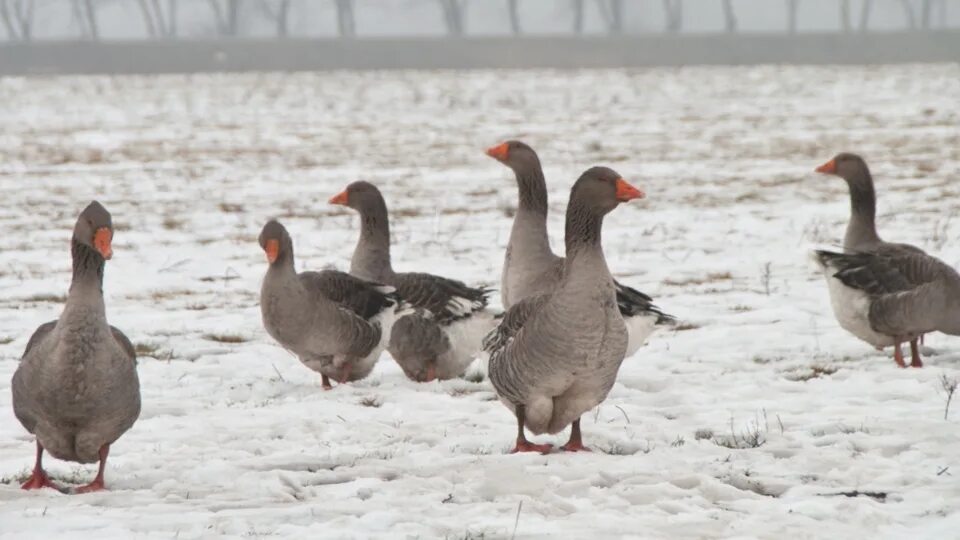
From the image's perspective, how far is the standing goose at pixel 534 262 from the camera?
8312 millimetres

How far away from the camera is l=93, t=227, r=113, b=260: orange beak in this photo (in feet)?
19.7

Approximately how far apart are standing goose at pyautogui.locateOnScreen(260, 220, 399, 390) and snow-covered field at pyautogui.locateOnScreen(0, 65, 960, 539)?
350 mm

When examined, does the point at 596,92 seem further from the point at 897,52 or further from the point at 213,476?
the point at 213,476

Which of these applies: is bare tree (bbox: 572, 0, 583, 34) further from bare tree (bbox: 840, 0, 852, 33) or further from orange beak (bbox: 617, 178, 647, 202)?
orange beak (bbox: 617, 178, 647, 202)

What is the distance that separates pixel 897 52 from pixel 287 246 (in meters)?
62.8

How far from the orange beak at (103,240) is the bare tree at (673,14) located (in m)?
100

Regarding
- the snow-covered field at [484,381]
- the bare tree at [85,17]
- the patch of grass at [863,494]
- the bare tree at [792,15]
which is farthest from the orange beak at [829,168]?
the bare tree at [85,17]

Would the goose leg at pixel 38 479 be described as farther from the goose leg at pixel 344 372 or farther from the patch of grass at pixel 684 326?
the patch of grass at pixel 684 326

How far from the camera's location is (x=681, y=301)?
1170 centimetres

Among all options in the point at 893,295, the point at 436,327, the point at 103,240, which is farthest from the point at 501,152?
the point at 103,240

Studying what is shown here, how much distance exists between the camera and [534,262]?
877cm

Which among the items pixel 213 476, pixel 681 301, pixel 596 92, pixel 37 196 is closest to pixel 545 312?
pixel 213 476

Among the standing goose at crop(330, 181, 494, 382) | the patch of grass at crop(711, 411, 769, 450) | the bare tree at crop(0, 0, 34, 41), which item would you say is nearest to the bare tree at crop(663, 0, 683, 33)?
the bare tree at crop(0, 0, 34, 41)

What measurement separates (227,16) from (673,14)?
129 feet
